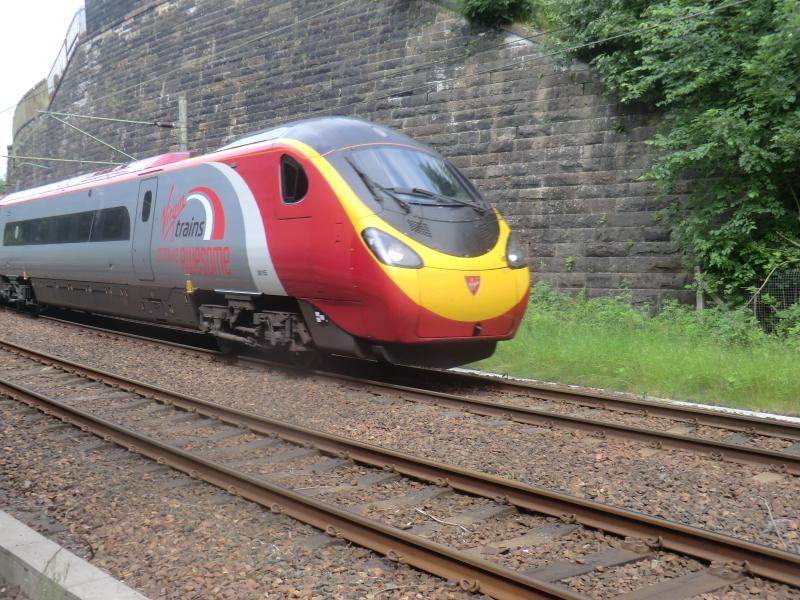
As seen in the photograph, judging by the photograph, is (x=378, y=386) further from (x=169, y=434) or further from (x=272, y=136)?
(x=272, y=136)

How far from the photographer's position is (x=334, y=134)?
8.55 meters

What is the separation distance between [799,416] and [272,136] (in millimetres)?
6340

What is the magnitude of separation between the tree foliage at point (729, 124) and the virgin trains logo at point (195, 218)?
6.90 meters

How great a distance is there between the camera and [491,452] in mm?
5949

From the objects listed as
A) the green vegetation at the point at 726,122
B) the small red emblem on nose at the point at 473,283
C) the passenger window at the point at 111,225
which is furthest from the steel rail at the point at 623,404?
the green vegetation at the point at 726,122

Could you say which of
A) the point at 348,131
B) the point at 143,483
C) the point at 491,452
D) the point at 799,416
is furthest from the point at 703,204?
the point at 143,483

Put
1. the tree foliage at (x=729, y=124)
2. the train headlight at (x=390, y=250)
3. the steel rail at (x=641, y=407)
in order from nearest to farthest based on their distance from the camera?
the steel rail at (x=641, y=407)
the train headlight at (x=390, y=250)
the tree foliage at (x=729, y=124)

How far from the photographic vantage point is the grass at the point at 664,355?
8375 mm

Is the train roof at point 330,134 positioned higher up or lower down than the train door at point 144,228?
higher up

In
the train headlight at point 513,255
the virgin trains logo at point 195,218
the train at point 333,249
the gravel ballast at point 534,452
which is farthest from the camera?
the virgin trains logo at point 195,218

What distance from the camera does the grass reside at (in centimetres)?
838

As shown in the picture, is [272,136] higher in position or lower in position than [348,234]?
higher

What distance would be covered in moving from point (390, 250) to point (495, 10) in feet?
33.2

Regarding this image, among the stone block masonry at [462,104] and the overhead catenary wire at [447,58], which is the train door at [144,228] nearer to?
the stone block masonry at [462,104]
